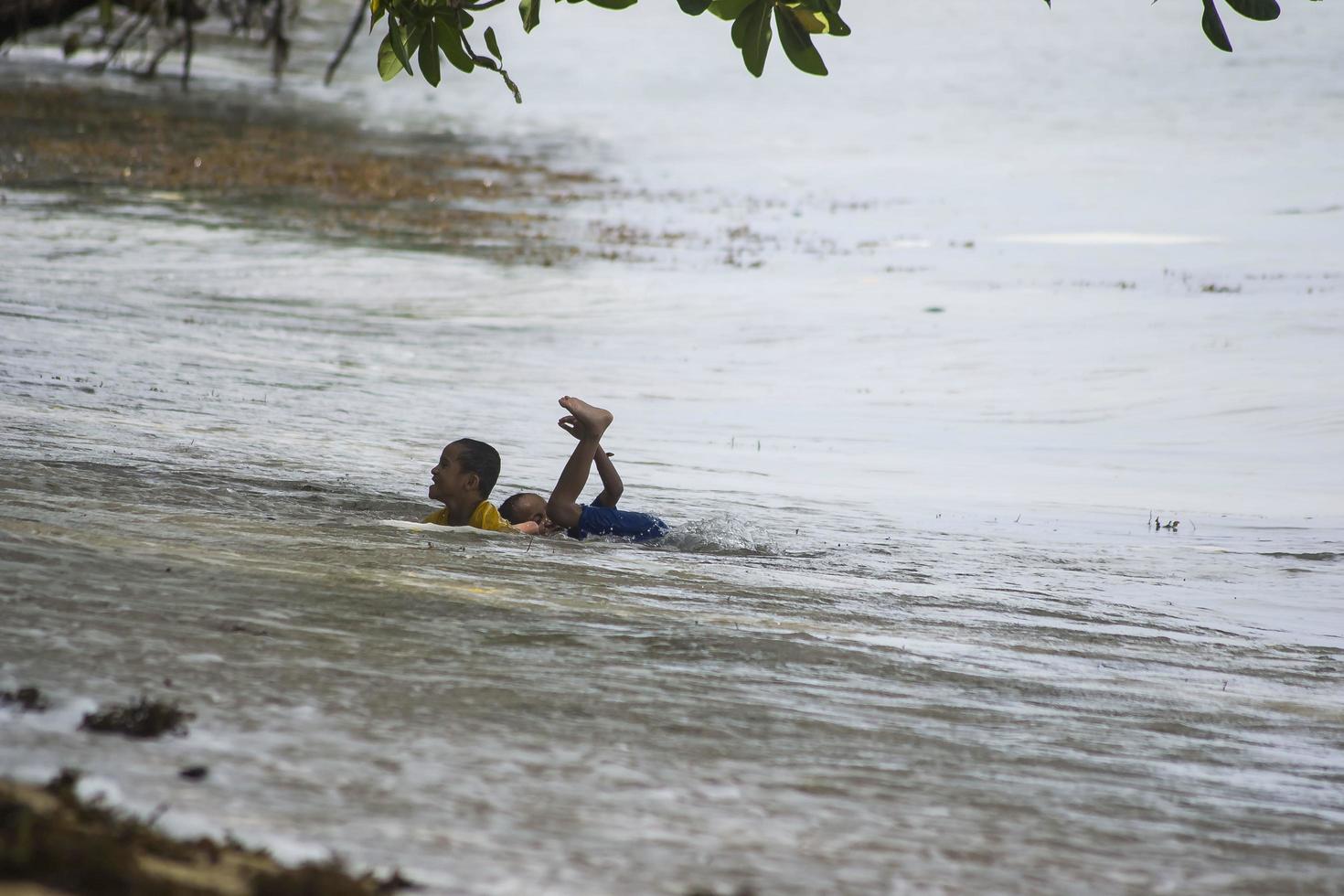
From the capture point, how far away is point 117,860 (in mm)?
2625

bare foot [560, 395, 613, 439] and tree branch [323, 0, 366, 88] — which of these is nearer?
bare foot [560, 395, 613, 439]

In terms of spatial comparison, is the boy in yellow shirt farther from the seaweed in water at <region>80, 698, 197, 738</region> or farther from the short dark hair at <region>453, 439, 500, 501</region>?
the seaweed in water at <region>80, 698, 197, 738</region>

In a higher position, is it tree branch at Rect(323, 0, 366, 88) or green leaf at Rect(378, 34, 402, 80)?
tree branch at Rect(323, 0, 366, 88)

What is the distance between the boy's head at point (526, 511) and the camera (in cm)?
726

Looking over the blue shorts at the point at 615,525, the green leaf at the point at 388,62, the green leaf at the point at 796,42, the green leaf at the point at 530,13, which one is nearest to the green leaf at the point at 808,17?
the green leaf at the point at 796,42

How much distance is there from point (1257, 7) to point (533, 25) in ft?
8.75

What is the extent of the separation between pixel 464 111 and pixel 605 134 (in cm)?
703

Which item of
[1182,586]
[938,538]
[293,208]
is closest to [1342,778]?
[1182,586]

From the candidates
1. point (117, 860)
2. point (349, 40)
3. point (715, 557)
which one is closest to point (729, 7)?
point (715, 557)

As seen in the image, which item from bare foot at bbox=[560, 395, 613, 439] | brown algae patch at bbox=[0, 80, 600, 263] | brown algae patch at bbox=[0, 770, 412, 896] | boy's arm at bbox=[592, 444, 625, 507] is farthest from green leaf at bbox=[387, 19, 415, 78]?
brown algae patch at bbox=[0, 80, 600, 263]

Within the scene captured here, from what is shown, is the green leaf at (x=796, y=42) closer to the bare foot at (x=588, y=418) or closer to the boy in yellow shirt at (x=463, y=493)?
the bare foot at (x=588, y=418)

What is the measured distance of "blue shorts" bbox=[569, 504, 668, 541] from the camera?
7.20 metres

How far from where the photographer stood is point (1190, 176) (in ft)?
90.1

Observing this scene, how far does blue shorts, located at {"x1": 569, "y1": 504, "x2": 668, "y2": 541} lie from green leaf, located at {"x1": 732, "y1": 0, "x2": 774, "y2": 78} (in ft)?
9.00
